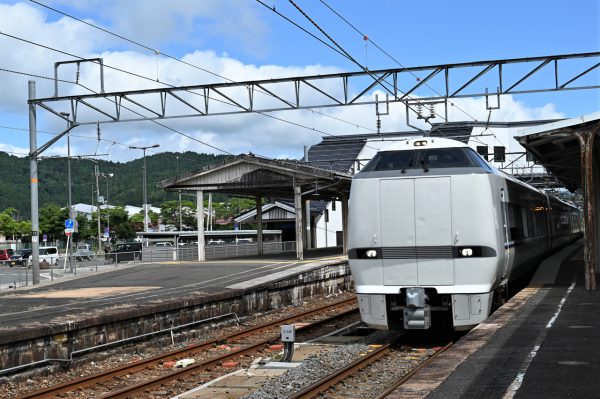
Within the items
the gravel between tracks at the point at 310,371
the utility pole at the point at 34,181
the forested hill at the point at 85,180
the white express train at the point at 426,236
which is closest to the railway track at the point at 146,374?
the gravel between tracks at the point at 310,371

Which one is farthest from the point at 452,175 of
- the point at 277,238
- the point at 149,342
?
the point at 277,238

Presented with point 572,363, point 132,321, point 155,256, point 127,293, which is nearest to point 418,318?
point 572,363

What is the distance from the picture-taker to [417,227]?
456 inches

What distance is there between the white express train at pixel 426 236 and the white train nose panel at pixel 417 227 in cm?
2

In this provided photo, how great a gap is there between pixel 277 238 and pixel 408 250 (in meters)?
38.0

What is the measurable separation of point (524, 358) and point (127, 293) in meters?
13.6

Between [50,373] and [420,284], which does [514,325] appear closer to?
[420,284]

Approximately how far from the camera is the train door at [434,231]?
1142cm

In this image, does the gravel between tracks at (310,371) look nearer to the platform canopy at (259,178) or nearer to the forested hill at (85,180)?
the platform canopy at (259,178)

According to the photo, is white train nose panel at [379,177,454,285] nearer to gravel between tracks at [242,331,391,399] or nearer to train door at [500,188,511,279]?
gravel between tracks at [242,331,391,399]

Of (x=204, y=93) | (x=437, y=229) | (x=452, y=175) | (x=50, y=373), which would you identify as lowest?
(x=50, y=373)

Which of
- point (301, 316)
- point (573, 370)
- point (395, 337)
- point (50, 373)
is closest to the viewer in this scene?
point (573, 370)

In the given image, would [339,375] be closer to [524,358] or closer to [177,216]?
[524,358]

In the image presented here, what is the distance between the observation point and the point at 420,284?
11.5m
